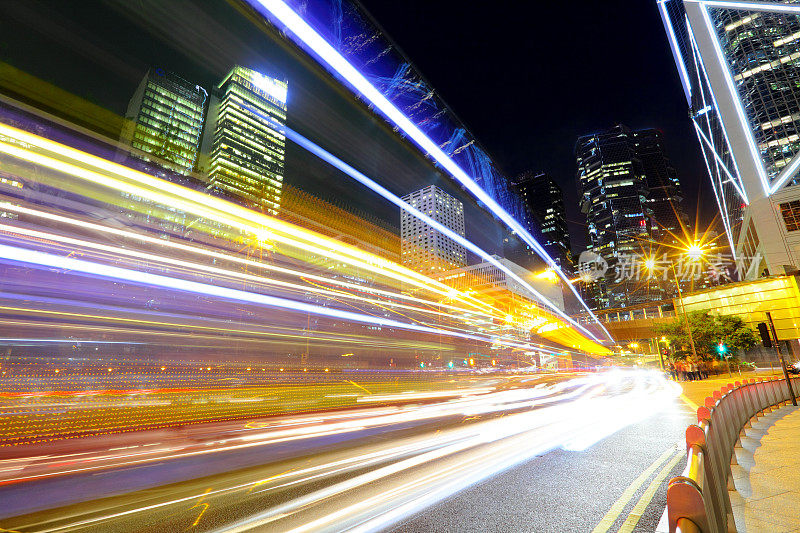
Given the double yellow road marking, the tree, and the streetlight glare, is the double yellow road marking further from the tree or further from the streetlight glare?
the tree

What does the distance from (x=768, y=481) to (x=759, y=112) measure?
7859 centimetres

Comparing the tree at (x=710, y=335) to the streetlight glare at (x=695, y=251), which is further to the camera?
the tree at (x=710, y=335)

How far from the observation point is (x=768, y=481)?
17.5ft

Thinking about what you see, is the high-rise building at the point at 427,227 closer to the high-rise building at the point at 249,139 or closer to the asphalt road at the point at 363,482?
the high-rise building at the point at 249,139

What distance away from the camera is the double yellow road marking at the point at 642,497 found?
4.08 m

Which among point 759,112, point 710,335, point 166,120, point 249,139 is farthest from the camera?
point 759,112

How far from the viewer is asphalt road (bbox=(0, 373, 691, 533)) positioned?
434cm

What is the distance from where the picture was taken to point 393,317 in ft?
53.1

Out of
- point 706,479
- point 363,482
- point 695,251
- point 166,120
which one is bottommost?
point 363,482

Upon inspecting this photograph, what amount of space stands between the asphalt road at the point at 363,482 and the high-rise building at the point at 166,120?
25.2 feet

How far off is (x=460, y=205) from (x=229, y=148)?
14.4 meters

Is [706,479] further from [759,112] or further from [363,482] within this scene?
[759,112]

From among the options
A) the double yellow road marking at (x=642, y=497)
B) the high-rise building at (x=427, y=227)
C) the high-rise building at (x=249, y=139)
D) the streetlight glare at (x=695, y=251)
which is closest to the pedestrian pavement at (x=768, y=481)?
the double yellow road marking at (x=642, y=497)

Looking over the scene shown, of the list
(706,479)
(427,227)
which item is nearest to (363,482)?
(706,479)
